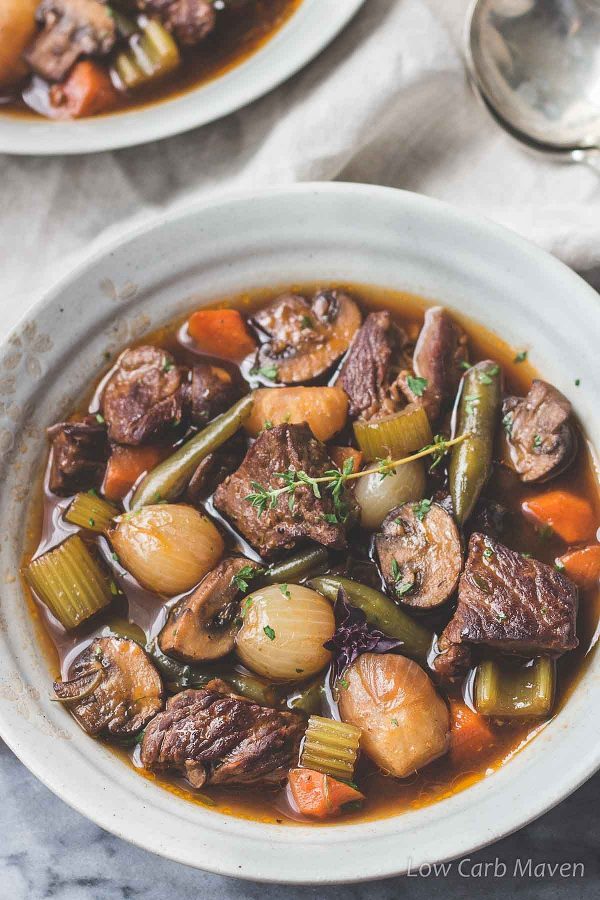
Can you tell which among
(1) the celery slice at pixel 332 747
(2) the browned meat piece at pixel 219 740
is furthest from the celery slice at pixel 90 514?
(1) the celery slice at pixel 332 747

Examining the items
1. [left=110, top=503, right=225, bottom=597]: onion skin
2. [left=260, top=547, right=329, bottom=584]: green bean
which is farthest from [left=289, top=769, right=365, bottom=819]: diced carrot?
[left=110, top=503, right=225, bottom=597]: onion skin

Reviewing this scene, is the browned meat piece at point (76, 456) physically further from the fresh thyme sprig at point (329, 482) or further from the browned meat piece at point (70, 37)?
the browned meat piece at point (70, 37)

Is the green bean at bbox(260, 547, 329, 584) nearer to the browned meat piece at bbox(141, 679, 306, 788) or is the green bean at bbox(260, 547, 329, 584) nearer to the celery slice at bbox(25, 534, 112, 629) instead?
the browned meat piece at bbox(141, 679, 306, 788)

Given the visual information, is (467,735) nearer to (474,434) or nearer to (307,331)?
(474,434)

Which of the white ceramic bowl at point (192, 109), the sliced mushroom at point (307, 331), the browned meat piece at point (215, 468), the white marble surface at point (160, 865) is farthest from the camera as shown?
the white ceramic bowl at point (192, 109)

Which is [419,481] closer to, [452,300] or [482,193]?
[452,300]
